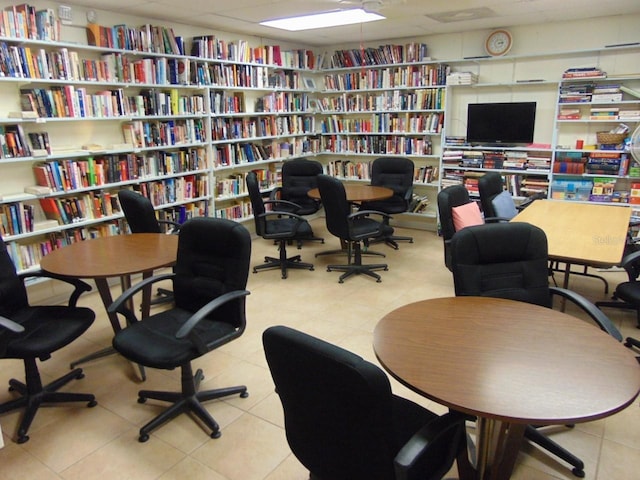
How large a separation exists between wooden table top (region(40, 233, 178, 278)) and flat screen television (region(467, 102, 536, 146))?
4215 millimetres

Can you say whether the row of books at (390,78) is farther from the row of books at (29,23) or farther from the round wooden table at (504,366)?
the round wooden table at (504,366)

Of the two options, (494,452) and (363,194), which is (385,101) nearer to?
(363,194)

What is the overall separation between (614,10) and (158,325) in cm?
520

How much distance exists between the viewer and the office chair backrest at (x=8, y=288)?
2.54 meters

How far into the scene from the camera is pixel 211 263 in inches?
98.1

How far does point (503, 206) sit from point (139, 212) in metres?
3.08

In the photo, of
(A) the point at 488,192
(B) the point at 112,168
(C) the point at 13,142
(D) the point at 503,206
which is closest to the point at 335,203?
(A) the point at 488,192

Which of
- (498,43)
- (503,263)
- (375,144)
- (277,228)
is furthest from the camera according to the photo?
(375,144)

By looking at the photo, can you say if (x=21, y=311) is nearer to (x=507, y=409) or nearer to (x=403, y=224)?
(x=507, y=409)

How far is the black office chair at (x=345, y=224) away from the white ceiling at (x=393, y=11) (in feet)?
5.16

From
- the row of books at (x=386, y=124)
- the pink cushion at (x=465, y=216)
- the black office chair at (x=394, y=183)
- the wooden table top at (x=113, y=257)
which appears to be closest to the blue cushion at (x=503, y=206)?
the pink cushion at (x=465, y=216)

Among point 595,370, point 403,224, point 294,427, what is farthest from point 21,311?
point 403,224

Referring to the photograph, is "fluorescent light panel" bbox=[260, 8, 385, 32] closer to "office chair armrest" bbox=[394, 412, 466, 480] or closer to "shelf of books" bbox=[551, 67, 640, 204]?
"shelf of books" bbox=[551, 67, 640, 204]

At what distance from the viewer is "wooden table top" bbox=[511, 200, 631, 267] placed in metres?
2.71
